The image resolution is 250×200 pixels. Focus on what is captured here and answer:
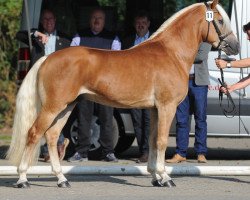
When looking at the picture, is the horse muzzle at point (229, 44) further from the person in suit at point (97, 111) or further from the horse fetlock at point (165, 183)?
the person in suit at point (97, 111)

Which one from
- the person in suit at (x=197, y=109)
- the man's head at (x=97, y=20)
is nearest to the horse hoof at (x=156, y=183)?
the person in suit at (x=197, y=109)

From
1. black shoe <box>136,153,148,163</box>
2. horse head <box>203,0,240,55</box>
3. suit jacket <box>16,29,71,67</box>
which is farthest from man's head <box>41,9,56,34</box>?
horse head <box>203,0,240,55</box>

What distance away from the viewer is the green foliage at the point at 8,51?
19.9m

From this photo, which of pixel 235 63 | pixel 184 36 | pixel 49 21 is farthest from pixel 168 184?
pixel 49 21

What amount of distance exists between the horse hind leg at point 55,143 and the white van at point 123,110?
9.52ft

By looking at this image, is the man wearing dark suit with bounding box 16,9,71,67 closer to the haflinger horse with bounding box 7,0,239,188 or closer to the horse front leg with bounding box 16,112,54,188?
the haflinger horse with bounding box 7,0,239,188

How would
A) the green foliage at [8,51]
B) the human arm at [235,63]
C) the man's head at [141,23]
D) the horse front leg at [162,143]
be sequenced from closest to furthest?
the horse front leg at [162,143] → the human arm at [235,63] → the man's head at [141,23] → the green foliage at [8,51]

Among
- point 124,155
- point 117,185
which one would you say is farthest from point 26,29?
point 117,185

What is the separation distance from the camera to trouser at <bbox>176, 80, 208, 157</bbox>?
14.1 meters

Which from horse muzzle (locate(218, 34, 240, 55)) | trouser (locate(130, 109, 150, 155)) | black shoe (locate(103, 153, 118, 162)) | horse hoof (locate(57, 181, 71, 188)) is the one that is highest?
horse muzzle (locate(218, 34, 240, 55))

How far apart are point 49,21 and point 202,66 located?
223cm

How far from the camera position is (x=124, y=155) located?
15789 millimetres

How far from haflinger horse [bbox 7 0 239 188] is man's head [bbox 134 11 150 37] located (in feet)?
7.02

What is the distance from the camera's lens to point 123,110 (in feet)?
48.4
